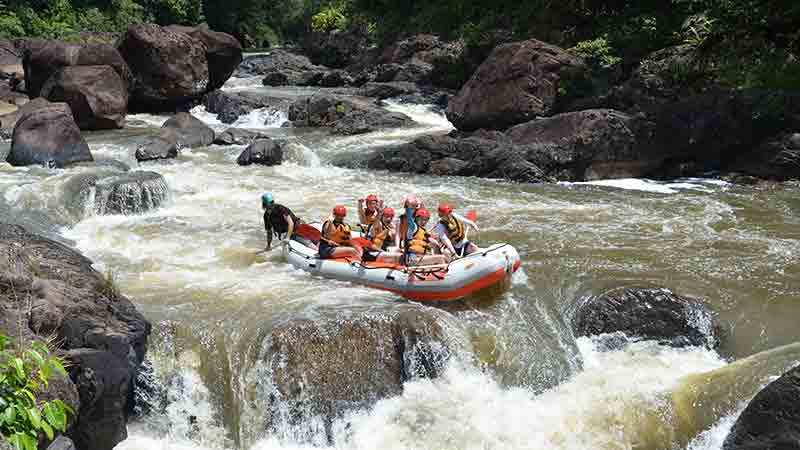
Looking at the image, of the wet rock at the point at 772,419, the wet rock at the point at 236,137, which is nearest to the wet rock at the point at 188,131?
the wet rock at the point at 236,137

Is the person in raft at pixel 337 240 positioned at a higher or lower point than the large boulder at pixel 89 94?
higher

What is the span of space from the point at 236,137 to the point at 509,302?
11114mm

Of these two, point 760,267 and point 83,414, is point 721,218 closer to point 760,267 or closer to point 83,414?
point 760,267

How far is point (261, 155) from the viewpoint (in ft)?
52.2

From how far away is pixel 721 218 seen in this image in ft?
39.7

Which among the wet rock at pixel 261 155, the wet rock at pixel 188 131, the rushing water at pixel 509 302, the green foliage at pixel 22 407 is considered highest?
the green foliage at pixel 22 407

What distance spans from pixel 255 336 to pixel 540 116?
36.0 feet

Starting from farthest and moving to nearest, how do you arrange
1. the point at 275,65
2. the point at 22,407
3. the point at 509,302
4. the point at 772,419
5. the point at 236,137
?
the point at 275,65 → the point at 236,137 → the point at 509,302 → the point at 772,419 → the point at 22,407

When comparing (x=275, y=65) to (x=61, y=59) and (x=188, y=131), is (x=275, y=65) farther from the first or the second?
(x=188, y=131)

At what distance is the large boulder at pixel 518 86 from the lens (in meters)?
16.7

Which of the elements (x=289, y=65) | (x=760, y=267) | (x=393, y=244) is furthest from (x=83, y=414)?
(x=289, y=65)

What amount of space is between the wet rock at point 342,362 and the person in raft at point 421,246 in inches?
43.8

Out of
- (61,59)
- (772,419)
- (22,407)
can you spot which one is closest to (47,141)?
(61,59)

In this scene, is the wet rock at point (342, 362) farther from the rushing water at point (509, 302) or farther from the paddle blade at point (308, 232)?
the paddle blade at point (308, 232)
